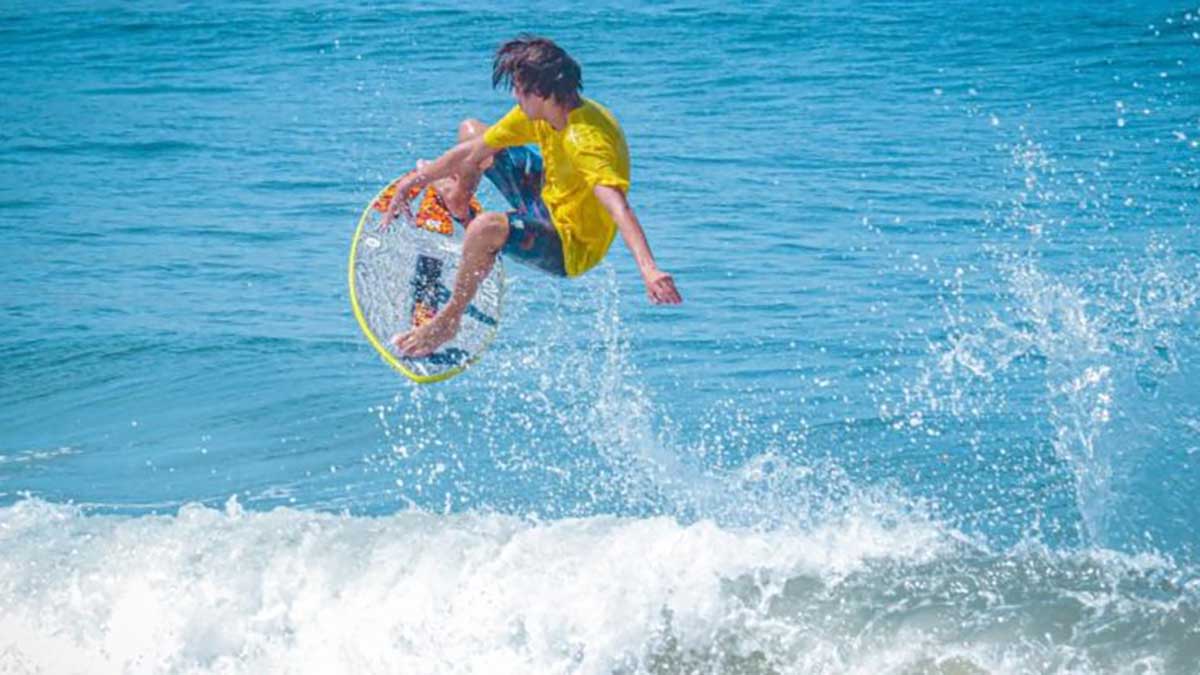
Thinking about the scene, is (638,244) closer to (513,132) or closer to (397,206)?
(513,132)

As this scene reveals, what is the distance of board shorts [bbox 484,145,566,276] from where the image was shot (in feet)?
27.4

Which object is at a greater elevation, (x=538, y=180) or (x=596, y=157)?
(x=596, y=157)

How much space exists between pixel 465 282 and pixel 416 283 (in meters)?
0.89

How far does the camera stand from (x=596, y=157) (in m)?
7.91

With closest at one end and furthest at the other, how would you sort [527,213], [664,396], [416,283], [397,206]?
[527,213]
[397,206]
[416,283]
[664,396]

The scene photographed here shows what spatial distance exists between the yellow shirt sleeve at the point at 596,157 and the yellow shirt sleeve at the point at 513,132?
0.36 m

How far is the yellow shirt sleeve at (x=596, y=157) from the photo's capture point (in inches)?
311

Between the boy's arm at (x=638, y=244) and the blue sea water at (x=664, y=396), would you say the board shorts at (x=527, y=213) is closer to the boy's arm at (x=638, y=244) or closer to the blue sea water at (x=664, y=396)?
the boy's arm at (x=638, y=244)

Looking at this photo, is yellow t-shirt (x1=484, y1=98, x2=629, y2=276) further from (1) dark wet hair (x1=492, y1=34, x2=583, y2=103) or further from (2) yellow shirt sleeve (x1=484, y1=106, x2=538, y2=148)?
(1) dark wet hair (x1=492, y1=34, x2=583, y2=103)

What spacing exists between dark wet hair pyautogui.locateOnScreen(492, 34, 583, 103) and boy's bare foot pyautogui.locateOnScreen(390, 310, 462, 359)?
4.56ft

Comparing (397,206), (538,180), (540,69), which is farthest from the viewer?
(397,206)

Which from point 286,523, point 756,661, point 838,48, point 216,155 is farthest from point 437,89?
point 756,661

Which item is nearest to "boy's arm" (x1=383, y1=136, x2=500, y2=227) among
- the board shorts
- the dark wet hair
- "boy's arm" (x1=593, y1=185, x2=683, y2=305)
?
the board shorts

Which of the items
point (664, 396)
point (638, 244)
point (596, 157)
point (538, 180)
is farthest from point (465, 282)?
point (664, 396)
